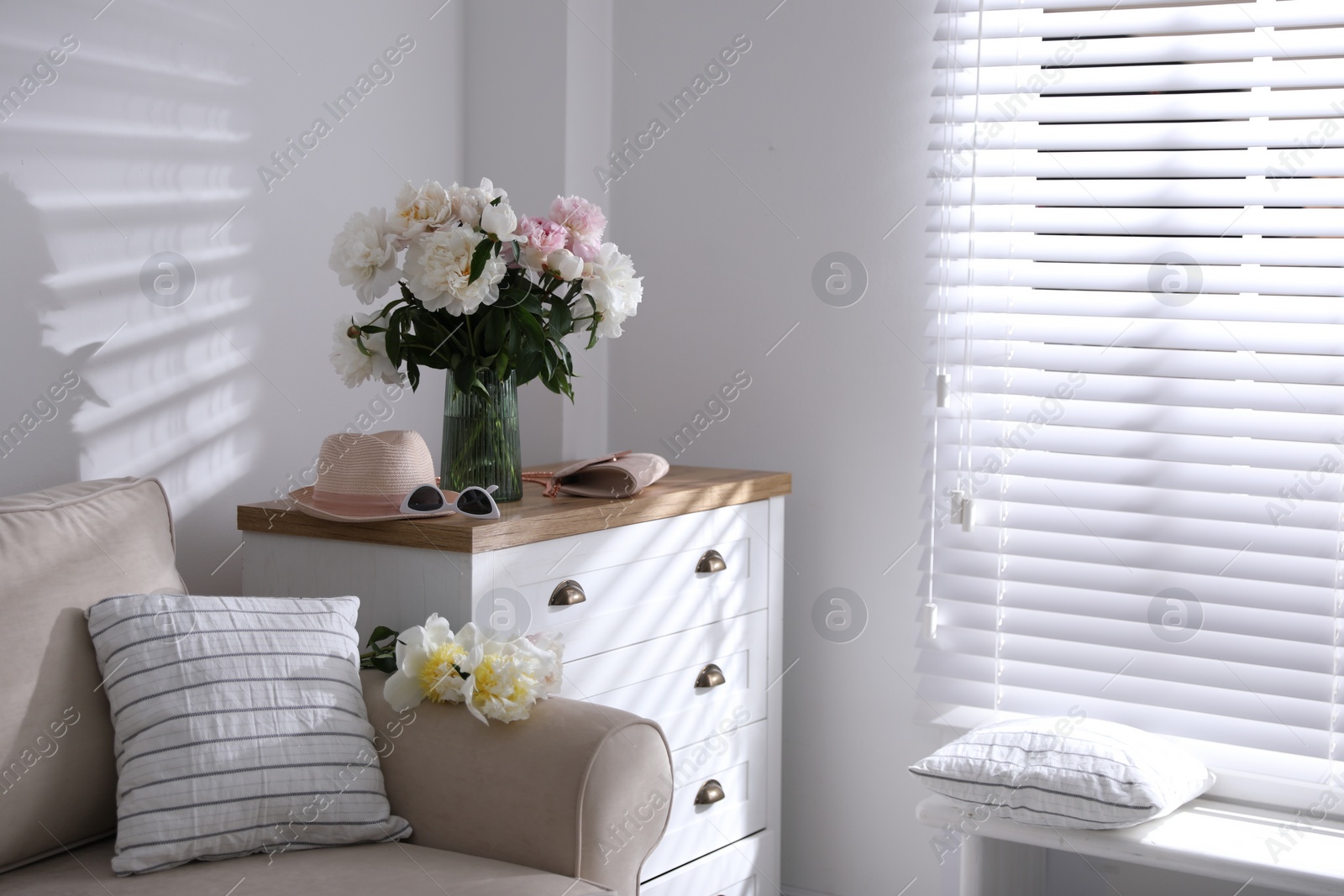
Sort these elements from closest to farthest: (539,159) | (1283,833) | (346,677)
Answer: (346,677) → (1283,833) → (539,159)

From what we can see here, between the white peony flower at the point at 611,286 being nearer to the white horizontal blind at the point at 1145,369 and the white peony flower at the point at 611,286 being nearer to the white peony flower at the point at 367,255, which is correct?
the white peony flower at the point at 367,255

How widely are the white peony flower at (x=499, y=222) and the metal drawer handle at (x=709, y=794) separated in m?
1.08

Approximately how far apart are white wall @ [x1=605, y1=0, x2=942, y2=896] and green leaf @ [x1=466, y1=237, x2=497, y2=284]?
3.00 feet

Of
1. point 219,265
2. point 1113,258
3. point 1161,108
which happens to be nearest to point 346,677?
point 219,265

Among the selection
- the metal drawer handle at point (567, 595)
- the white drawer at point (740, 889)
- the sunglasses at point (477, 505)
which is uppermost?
the sunglasses at point (477, 505)

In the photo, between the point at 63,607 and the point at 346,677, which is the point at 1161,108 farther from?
the point at 63,607

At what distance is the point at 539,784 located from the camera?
1.49 m

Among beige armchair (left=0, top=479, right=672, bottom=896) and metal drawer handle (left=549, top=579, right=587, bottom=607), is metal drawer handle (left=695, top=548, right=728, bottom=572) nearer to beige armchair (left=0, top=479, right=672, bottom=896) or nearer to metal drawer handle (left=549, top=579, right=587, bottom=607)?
metal drawer handle (left=549, top=579, right=587, bottom=607)

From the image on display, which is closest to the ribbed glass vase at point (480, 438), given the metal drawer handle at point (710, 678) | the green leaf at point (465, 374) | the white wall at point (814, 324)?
the green leaf at point (465, 374)

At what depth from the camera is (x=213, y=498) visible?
2.07m

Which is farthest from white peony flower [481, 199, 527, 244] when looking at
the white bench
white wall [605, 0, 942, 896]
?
the white bench

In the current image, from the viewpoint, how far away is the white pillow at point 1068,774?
1.88m

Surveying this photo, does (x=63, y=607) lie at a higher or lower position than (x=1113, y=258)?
lower

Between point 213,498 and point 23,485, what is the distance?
1.16 feet
